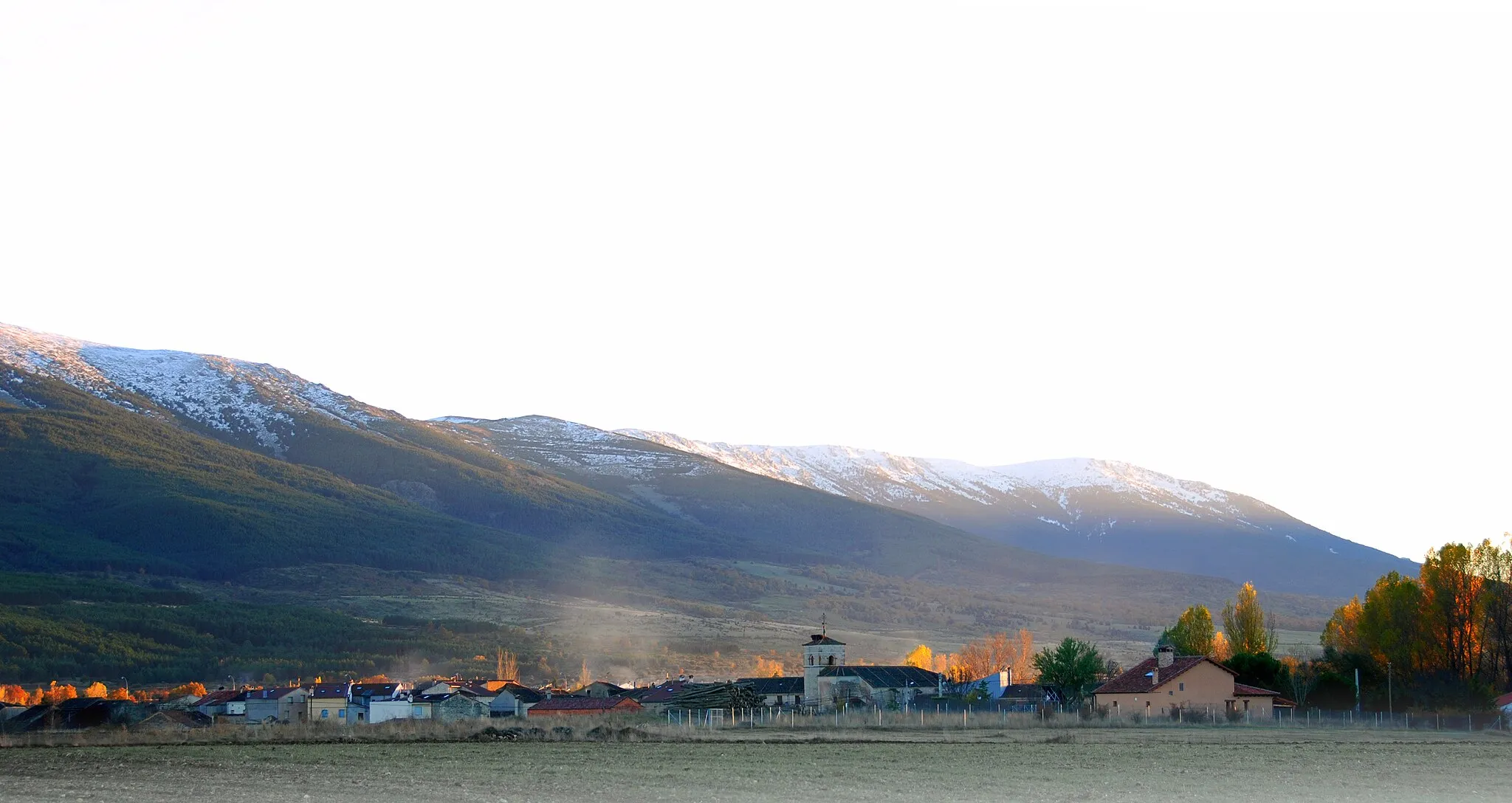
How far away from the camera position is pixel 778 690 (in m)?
95.4

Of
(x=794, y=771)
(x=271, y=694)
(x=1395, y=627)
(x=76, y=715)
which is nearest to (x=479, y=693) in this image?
(x=271, y=694)

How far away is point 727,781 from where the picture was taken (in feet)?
118

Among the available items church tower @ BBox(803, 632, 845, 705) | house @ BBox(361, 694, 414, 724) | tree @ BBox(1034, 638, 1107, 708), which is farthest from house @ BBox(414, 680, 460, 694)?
tree @ BBox(1034, 638, 1107, 708)

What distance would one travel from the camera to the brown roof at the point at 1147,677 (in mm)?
75000

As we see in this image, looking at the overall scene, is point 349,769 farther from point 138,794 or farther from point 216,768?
point 138,794

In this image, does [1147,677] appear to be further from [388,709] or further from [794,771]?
[388,709]

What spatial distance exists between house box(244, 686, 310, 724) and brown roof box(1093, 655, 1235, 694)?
45359mm

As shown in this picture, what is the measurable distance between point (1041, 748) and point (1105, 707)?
26852mm

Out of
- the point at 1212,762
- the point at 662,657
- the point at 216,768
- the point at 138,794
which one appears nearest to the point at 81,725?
the point at 216,768

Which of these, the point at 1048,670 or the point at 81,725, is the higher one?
the point at 1048,670

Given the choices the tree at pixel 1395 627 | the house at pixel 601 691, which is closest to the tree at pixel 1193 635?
the tree at pixel 1395 627

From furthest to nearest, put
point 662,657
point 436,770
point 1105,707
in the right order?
point 662,657
point 1105,707
point 436,770

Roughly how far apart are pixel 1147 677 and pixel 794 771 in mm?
42322

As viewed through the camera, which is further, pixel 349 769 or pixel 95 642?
pixel 95 642
